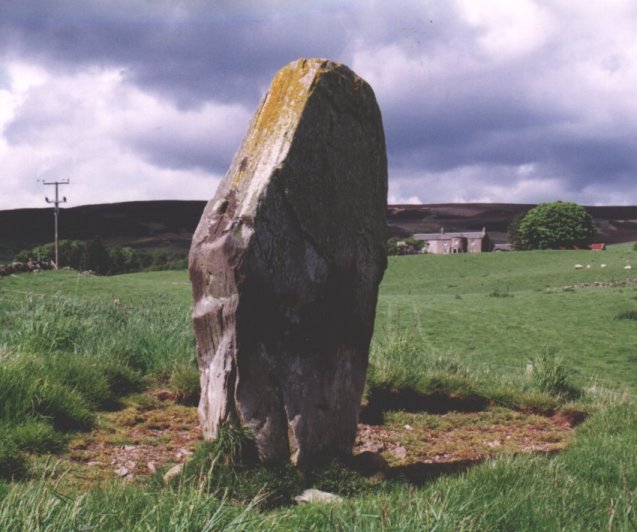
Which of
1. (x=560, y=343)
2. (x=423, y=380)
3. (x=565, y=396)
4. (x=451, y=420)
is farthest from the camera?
(x=560, y=343)

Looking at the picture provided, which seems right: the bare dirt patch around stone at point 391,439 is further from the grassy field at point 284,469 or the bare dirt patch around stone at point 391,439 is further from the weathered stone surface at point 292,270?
the weathered stone surface at point 292,270

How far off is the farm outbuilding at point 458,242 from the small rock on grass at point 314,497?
412ft

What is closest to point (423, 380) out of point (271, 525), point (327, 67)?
point (327, 67)

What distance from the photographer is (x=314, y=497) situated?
5.46 meters

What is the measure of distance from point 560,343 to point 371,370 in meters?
12.8

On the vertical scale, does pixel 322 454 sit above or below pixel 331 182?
below

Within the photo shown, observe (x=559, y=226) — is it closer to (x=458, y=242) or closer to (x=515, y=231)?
(x=515, y=231)

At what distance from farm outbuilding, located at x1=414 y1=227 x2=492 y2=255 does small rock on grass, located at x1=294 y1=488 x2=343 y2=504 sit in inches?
4944

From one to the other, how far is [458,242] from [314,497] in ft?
424

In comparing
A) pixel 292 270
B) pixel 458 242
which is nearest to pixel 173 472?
pixel 292 270

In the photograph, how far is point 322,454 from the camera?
6340 mm

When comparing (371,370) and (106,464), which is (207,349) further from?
(371,370)

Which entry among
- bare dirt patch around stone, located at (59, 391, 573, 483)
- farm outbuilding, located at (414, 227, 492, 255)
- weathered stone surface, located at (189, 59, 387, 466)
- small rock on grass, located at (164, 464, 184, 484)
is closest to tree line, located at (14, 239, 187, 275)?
farm outbuilding, located at (414, 227, 492, 255)

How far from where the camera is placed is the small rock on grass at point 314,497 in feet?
17.4
